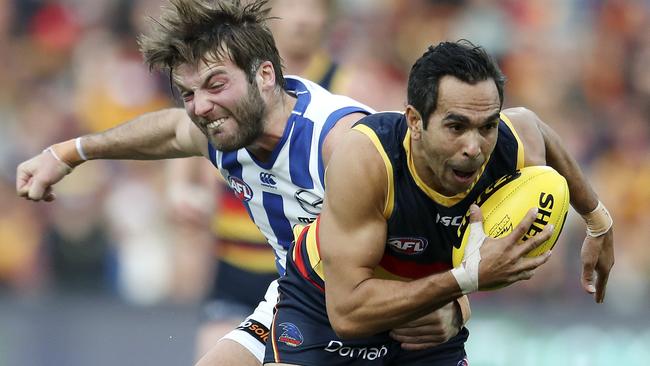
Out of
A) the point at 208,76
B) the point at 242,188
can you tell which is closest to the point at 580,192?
the point at 242,188

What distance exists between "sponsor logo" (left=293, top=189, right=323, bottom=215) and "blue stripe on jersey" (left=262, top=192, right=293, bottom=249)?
122 millimetres

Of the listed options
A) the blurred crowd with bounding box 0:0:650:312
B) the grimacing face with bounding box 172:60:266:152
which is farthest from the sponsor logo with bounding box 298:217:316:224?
the blurred crowd with bounding box 0:0:650:312

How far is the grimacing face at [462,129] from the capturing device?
4262 mm

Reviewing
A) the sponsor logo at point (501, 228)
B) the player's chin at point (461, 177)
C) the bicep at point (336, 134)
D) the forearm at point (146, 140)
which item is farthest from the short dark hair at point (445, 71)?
the forearm at point (146, 140)

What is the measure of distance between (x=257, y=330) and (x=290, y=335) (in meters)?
0.47

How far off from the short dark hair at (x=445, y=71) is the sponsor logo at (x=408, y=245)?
1.56 ft

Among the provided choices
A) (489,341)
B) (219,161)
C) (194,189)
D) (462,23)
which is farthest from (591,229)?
(462,23)

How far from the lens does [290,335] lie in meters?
4.95

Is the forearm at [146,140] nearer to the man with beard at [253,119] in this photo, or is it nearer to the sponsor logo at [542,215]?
the man with beard at [253,119]

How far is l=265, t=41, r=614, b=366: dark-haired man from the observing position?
4.29 m

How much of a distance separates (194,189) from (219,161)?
246 centimetres

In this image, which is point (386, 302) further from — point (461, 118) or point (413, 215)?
point (461, 118)

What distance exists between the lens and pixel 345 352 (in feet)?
16.0

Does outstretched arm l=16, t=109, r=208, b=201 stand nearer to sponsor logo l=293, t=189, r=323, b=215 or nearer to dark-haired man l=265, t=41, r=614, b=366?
sponsor logo l=293, t=189, r=323, b=215
